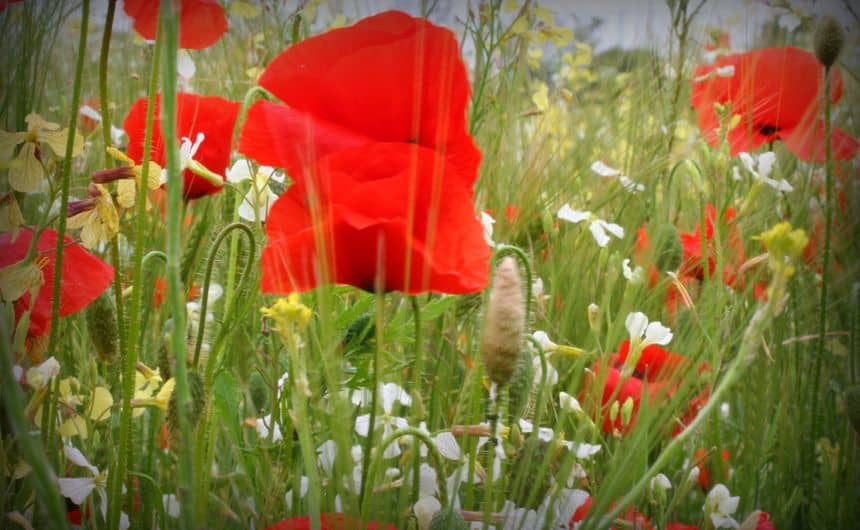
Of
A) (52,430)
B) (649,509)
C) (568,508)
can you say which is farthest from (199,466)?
(649,509)

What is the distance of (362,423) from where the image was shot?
558 mm

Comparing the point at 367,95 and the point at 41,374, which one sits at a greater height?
the point at 367,95

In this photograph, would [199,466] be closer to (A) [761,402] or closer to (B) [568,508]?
(B) [568,508]

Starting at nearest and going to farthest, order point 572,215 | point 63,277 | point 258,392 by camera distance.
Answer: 1. point 63,277
2. point 258,392
3. point 572,215

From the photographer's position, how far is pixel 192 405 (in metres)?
0.39

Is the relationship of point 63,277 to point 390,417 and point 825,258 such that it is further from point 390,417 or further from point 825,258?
point 825,258

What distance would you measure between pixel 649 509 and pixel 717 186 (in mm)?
273

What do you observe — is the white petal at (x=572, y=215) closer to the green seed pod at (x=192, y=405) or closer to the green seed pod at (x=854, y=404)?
the green seed pod at (x=854, y=404)

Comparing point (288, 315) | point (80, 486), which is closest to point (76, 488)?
point (80, 486)

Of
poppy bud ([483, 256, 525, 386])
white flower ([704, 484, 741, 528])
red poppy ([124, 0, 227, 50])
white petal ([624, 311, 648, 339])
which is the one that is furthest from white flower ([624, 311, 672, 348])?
red poppy ([124, 0, 227, 50])

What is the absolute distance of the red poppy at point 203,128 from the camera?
561 mm

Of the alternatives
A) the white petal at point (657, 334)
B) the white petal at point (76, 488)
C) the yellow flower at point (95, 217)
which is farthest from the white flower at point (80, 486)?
the white petal at point (657, 334)

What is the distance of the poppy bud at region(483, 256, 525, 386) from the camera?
1.09 ft

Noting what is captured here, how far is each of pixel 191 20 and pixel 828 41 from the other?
1.36 ft
